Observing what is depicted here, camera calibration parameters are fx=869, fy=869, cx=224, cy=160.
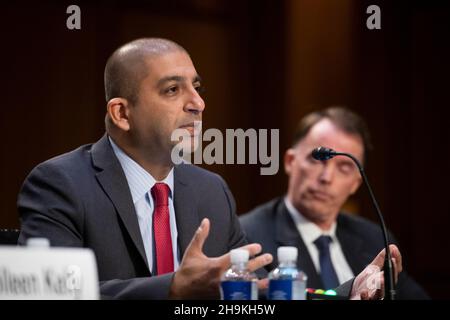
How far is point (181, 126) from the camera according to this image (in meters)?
2.66

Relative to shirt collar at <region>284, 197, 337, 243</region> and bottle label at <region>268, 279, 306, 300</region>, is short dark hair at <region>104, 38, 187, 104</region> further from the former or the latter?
shirt collar at <region>284, 197, 337, 243</region>

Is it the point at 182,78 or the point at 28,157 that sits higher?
the point at 182,78

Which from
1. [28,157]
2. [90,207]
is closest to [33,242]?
[90,207]

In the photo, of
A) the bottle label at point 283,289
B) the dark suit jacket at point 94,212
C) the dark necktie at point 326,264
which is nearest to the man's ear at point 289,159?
the dark necktie at point 326,264

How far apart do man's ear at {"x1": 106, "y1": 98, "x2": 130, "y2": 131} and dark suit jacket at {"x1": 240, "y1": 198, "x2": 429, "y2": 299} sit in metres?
1.21

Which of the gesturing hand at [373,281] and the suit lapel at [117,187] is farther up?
the suit lapel at [117,187]

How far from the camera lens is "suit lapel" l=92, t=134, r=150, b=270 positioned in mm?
2512

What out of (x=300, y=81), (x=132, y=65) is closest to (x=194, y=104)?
(x=132, y=65)

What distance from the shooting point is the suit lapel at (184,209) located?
8.63ft

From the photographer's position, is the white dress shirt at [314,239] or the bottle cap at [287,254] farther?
the white dress shirt at [314,239]

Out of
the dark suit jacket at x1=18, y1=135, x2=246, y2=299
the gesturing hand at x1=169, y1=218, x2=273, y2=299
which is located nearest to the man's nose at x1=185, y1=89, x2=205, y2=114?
the dark suit jacket at x1=18, y1=135, x2=246, y2=299

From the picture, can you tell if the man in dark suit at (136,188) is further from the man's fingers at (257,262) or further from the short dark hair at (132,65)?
the man's fingers at (257,262)
